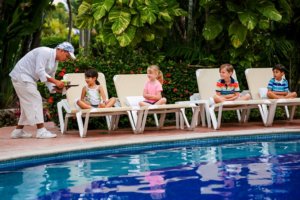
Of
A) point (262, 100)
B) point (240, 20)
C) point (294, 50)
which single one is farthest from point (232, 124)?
point (294, 50)

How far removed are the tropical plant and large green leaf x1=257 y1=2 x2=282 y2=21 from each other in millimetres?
1464

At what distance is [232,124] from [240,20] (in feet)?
6.44

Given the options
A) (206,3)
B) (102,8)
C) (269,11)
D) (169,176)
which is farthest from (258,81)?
(169,176)

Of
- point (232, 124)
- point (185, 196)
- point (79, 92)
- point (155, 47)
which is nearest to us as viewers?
point (185, 196)

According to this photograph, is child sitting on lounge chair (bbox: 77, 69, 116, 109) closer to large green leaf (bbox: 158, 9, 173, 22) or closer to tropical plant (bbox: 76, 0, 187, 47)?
tropical plant (bbox: 76, 0, 187, 47)

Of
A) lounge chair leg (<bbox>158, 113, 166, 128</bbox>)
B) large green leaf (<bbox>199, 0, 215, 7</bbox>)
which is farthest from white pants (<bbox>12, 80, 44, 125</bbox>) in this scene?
large green leaf (<bbox>199, 0, 215, 7</bbox>)

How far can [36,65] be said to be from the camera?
9.76 m

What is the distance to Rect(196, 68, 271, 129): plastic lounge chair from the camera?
35.7ft

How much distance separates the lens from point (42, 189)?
244 inches

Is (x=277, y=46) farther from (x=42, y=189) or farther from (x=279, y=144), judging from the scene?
(x=42, y=189)

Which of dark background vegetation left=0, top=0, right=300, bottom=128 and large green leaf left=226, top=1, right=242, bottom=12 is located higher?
large green leaf left=226, top=1, right=242, bottom=12

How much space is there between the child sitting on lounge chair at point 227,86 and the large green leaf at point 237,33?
1.14 m

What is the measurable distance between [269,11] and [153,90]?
2.92 metres

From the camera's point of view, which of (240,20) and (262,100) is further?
(240,20)
